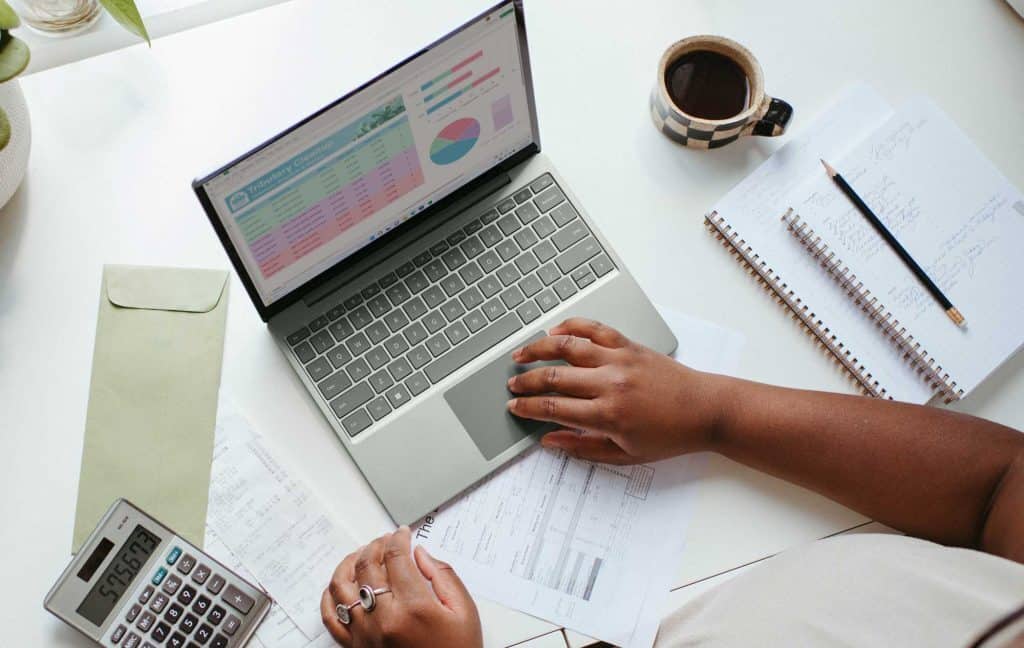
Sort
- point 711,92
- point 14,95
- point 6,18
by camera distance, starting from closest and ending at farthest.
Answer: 1. point 6,18
2. point 14,95
3. point 711,92

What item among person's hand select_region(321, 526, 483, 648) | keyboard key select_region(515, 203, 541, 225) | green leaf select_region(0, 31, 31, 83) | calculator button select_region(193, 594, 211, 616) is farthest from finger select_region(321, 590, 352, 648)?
green leaf select_region(0, 31, 31, 83)

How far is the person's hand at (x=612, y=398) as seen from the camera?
856mm

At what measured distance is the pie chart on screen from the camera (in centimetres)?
84

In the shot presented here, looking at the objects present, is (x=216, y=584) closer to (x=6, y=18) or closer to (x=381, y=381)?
(x=381, y=381)

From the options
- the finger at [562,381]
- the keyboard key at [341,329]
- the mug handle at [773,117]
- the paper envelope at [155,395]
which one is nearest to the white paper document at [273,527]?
the paper envelope at [155,395]

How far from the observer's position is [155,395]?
2.85 feet

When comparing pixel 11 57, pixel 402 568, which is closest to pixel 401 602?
pixel 402 568

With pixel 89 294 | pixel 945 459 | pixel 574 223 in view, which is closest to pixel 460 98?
pixel 574 223

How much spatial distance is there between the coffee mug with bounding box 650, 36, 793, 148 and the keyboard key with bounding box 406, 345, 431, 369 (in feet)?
1.20

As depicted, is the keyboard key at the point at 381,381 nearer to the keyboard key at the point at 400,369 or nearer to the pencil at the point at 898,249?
the keyboard key at the point at 400,369

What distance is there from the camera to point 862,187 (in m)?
0.95

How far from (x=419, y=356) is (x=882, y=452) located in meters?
0.45

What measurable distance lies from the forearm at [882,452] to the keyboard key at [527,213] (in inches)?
10.1

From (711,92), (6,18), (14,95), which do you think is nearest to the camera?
(6,18)
